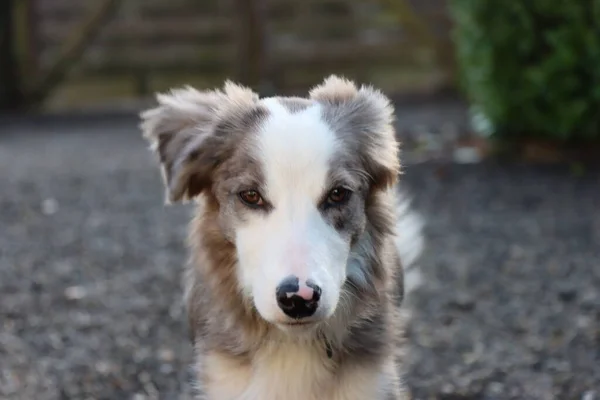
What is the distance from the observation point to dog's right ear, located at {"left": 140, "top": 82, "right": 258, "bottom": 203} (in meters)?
3.12

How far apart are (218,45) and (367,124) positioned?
33.6ft

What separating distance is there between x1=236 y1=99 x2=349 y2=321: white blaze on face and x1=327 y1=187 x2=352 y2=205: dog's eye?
40mm

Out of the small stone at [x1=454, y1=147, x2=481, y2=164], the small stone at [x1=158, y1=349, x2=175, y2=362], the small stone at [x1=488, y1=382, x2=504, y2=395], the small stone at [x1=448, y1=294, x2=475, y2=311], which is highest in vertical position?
the small stone at [x1=454, y1=147, x2=481, y2=164]

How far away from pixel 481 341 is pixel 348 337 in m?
1.63

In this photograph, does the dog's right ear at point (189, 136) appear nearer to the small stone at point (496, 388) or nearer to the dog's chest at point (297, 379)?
the dog's chest at point (297, 379)

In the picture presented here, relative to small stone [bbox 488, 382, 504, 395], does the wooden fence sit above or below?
above

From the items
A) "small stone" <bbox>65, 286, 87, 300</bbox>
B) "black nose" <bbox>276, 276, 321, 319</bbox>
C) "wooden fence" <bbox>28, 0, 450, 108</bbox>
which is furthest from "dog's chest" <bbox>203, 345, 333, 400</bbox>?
"wooden fence" <bbox>28, 0, 450, 108</bbox>

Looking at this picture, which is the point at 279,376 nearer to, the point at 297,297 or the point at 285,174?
the point at 297,297

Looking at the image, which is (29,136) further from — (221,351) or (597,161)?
(221,351)

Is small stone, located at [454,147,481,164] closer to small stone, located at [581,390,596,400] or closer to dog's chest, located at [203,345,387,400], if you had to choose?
small stone, located at [581,390,596,400]

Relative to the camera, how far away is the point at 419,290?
5312 millimetres

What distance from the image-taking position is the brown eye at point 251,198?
9.47 ft

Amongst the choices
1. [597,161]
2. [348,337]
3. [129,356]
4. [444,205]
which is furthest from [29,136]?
[348,337]

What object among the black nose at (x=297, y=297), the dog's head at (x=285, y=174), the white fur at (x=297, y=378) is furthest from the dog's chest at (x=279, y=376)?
the black nose at (x=297, y=297)
